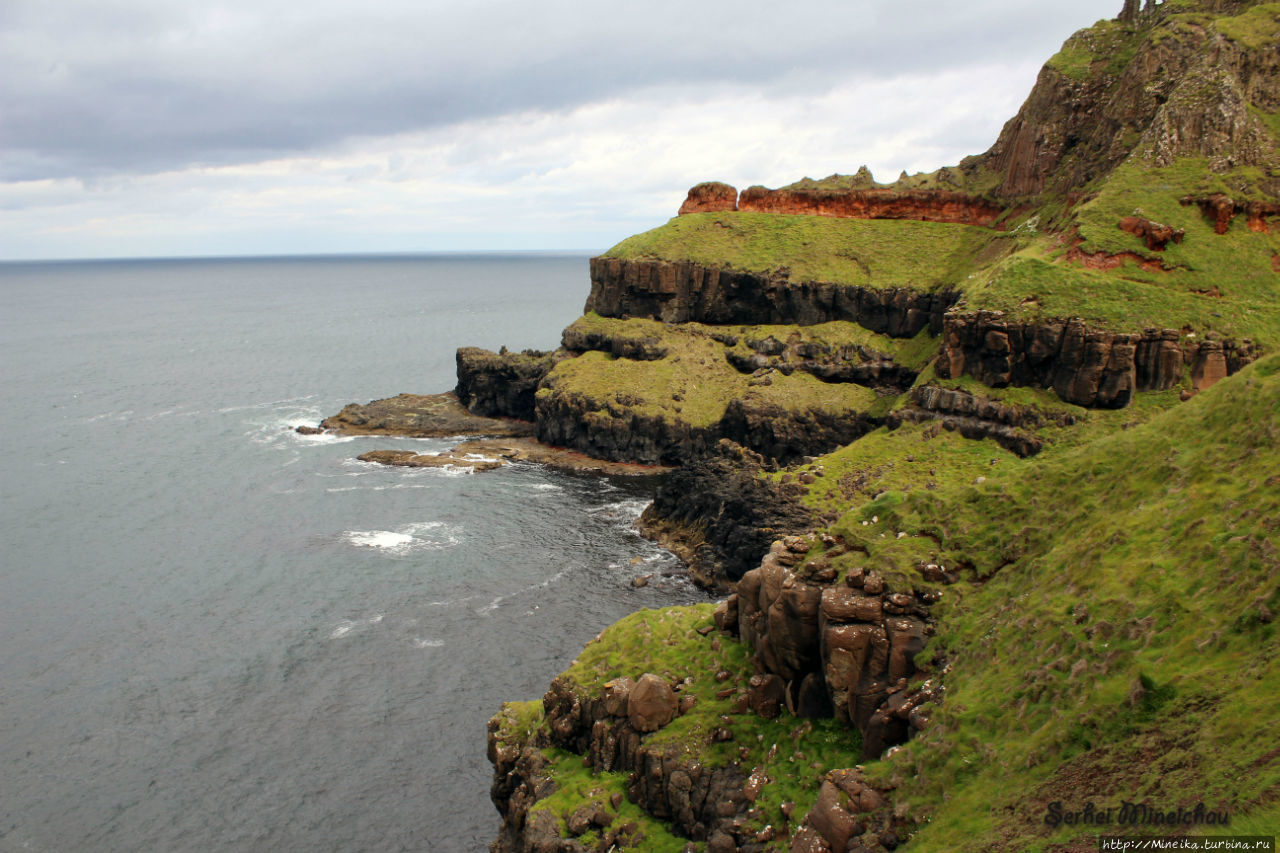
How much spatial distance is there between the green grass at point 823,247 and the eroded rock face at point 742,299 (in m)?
1.68

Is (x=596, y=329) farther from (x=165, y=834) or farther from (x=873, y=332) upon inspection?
(x=165, y=834)

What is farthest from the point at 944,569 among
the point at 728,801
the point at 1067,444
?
the point at 1067,444

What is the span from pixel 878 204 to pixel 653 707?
11033 centimetres

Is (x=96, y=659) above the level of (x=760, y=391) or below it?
below

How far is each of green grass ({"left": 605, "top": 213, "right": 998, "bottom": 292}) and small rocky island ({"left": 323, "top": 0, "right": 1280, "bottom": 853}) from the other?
622mm

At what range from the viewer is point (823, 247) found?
4985 inches

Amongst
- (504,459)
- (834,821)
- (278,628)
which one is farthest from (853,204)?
(834,821)

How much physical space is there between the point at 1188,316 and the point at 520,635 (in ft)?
203

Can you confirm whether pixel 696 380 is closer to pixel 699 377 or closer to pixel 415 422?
pixel 699 377

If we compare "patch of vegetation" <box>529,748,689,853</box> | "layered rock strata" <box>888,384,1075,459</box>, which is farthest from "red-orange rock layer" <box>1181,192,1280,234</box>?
"patch of vegetation" <box>529,748,689,853</box>

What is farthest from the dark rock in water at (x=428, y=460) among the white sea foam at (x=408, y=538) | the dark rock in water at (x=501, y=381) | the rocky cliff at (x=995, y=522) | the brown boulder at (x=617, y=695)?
the brown boulder at (x=617, y=695)

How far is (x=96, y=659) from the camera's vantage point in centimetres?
6219

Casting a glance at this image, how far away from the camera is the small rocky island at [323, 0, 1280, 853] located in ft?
83.5

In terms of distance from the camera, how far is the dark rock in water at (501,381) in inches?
5098
